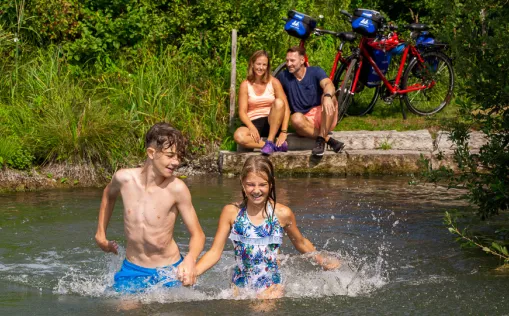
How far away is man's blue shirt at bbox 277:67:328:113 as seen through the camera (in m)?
11.2

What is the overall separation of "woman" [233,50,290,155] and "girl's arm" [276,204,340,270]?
187 inches

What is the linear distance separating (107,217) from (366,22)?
6.47 meters

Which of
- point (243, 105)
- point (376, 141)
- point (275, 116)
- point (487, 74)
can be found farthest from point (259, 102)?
point (487, 74)

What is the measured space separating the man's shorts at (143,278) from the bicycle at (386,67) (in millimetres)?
6286

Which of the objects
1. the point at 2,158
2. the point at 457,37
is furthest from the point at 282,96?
the point at 457,37

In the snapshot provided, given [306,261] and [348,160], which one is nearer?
[306,261]

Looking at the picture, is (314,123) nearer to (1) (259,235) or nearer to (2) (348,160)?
(2) (348,160)

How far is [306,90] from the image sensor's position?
36.9 ft

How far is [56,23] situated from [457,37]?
6.99m

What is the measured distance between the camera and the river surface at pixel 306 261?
20.0 ft

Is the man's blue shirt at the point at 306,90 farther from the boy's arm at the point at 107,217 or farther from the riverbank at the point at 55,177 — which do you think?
the boy's arm at the point at 107,217

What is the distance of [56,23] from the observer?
12516 millimetres

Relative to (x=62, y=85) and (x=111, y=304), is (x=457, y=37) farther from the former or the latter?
(x=62, y=85)

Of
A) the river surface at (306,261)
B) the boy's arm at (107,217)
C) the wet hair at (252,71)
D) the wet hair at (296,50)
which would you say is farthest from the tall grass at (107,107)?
the boy's arm at (107,217)
